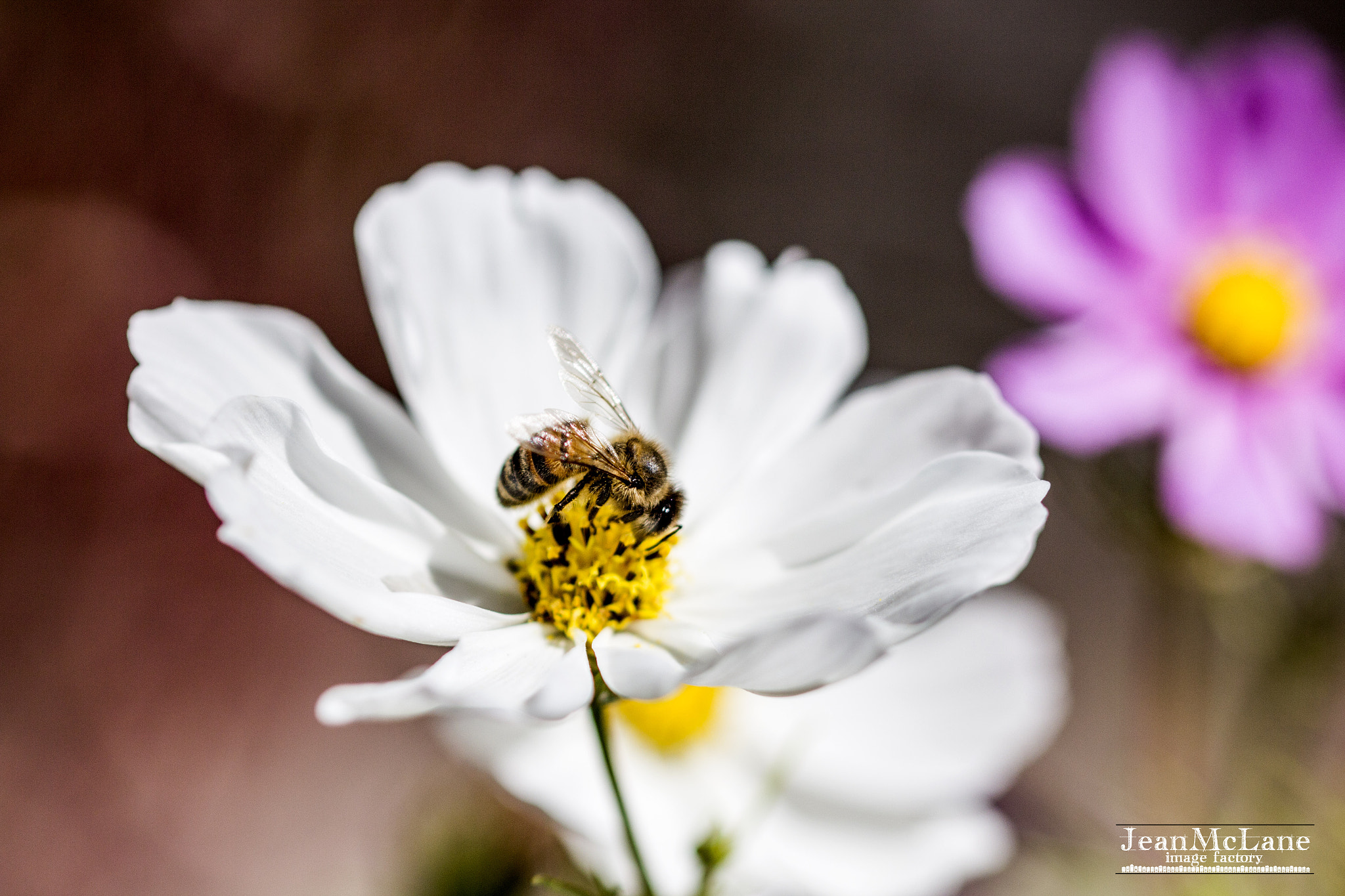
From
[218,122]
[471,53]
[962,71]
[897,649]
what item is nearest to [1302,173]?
[897,649]

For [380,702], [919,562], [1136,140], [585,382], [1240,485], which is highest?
[1136,140]

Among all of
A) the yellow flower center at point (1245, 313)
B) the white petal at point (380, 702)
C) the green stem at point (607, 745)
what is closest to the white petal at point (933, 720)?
the yellow flower center at point (1245, 313)

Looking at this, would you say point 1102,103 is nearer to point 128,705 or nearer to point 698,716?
point 698,716

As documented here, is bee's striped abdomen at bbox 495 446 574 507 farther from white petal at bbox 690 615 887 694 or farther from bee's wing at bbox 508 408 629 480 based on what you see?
white petal at bbox 690 615 887 694

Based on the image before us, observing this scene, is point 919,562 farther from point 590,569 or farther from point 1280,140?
point 1280,140

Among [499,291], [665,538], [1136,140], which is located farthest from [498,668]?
[1136,140]

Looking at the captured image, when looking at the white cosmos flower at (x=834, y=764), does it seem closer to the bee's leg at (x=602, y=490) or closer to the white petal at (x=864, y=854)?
the white petal at (x=864, y=854)
